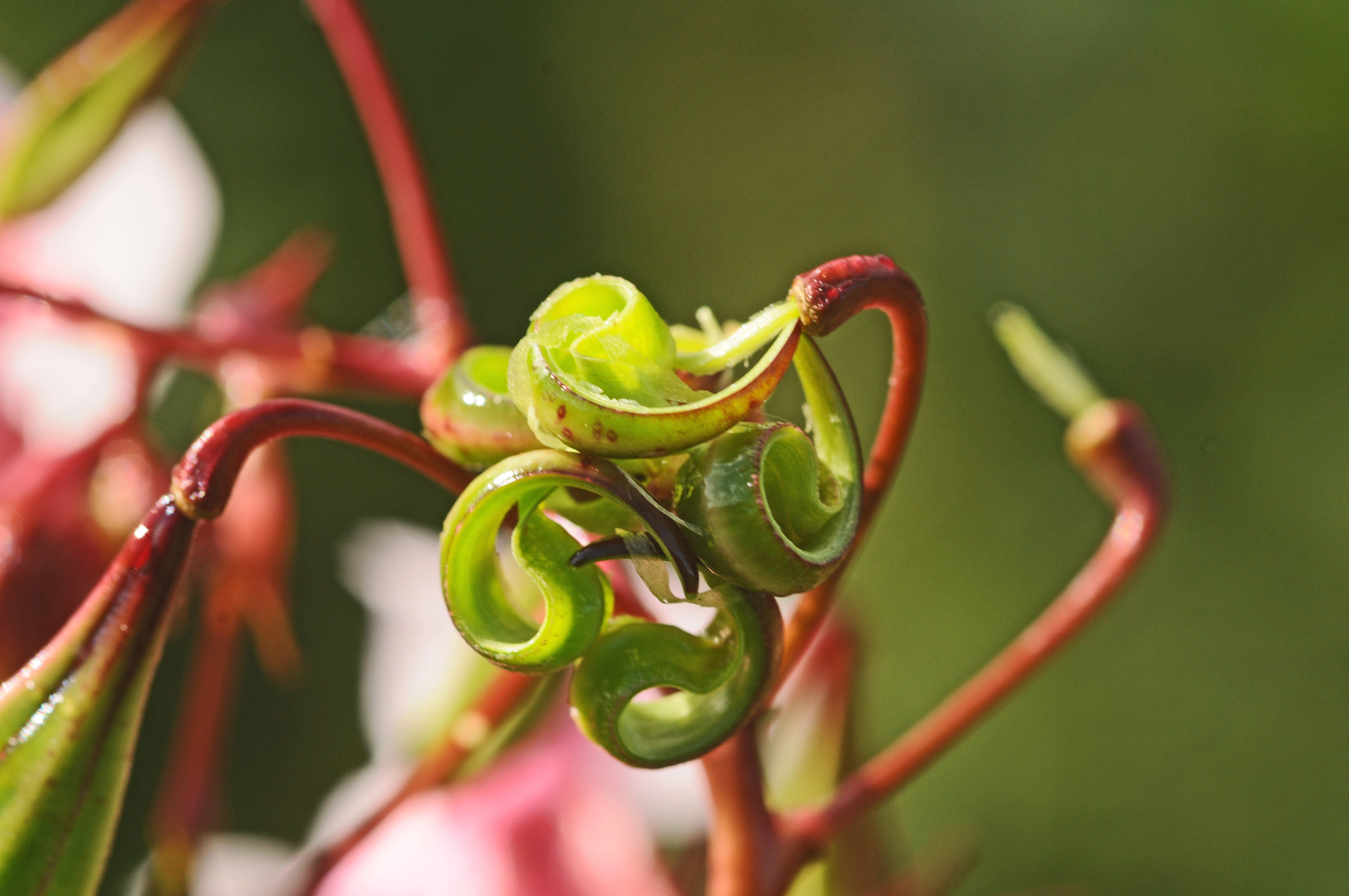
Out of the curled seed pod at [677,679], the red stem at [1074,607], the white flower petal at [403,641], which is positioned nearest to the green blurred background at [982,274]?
the white flower petal at [403,641]

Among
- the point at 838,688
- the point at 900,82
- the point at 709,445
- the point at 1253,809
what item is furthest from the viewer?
the point at 900,82

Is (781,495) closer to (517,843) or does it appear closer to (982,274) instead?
(517,843)

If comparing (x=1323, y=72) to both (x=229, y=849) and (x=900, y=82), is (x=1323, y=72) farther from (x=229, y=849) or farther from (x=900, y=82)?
(x=229, y=849)

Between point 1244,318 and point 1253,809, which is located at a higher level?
point 1244,318

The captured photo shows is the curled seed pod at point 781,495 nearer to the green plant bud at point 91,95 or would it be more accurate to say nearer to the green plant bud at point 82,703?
the green plant bud at point 82,703

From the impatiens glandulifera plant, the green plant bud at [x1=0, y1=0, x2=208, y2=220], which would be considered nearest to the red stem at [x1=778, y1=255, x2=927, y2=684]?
the impatiens glandulifera plant

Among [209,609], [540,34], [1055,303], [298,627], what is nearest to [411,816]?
[209,609]
